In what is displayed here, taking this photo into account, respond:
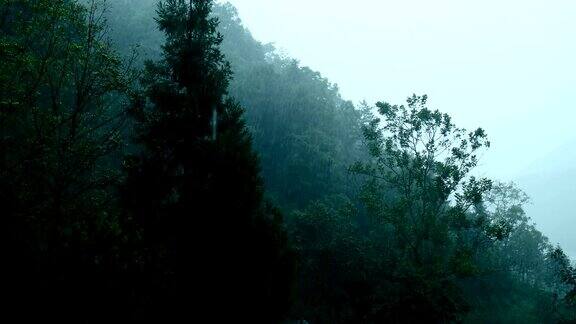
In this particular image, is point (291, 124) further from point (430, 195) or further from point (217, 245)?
point (217, 245)

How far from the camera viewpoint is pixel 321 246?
27859 mm

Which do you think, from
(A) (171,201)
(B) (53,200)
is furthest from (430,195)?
(B) (53,200)

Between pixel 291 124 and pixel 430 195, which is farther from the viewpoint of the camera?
pixel 291 124

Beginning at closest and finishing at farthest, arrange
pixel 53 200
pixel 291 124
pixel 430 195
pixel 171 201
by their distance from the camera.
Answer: pixel 53 200 < pixel 171 201 < pixel 430 195 < pixel 291 124

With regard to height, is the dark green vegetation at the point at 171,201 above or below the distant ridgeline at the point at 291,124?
below

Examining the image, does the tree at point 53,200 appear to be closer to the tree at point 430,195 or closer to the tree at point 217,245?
the tree at point 217,245

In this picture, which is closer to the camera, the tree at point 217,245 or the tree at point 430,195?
the tree at point 217,245

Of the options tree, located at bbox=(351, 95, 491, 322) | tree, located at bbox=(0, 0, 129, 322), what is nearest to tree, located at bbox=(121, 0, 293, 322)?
tree, located at bbox=(0, 0, 129, 322)

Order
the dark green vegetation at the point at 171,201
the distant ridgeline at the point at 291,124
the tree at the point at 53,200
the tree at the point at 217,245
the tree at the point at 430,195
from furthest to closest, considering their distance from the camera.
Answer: the distant ridgeline at the point at 291,124
the tree at the point at 430,195
the tree at the point at 217,245
the dark green vegetation at the point at 171,201
the tree at the point at 53,200

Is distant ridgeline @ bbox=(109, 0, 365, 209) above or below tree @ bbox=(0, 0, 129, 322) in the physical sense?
above

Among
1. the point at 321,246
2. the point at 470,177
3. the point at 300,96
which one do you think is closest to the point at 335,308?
the point at 321,246

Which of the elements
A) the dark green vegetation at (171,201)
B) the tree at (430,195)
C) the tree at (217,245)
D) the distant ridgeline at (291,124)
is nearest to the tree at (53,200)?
the dark green vegetation at (171,201)

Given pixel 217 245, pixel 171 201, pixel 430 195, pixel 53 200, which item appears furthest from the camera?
pixel 430 195

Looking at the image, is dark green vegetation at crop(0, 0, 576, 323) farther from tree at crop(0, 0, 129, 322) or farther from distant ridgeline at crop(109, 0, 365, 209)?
distant ridgeline at crop(109, 0, 365, 209)
